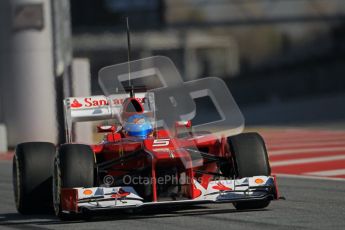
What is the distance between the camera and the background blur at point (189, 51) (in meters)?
23.8

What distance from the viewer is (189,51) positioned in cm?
5619

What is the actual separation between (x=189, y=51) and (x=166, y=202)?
46.0 meters

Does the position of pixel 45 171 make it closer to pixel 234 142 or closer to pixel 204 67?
pixel 234 142

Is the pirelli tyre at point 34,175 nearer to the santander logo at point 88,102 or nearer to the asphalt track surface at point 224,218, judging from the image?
the asphalt track surface at point 224,218

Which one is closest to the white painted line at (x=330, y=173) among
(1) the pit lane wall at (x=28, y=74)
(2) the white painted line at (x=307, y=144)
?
(2) the white painted line at (x=307, y=144)

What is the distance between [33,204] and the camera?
38.0 ft

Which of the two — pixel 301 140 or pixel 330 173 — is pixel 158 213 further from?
pixel 301 140

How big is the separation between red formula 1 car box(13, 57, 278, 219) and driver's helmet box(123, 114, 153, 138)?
10 millimetres

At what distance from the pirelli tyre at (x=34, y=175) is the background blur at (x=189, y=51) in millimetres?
9859

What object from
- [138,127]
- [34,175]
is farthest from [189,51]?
[34,175]

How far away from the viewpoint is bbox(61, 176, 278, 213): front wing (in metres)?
10.3

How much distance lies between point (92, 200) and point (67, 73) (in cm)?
1312

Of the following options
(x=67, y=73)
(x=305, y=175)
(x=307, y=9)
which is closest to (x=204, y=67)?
(x=307, y=9)

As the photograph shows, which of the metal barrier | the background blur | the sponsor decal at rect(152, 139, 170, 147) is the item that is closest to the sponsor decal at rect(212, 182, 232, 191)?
the sponsor decal at rect(152, 139, 170, 147)
